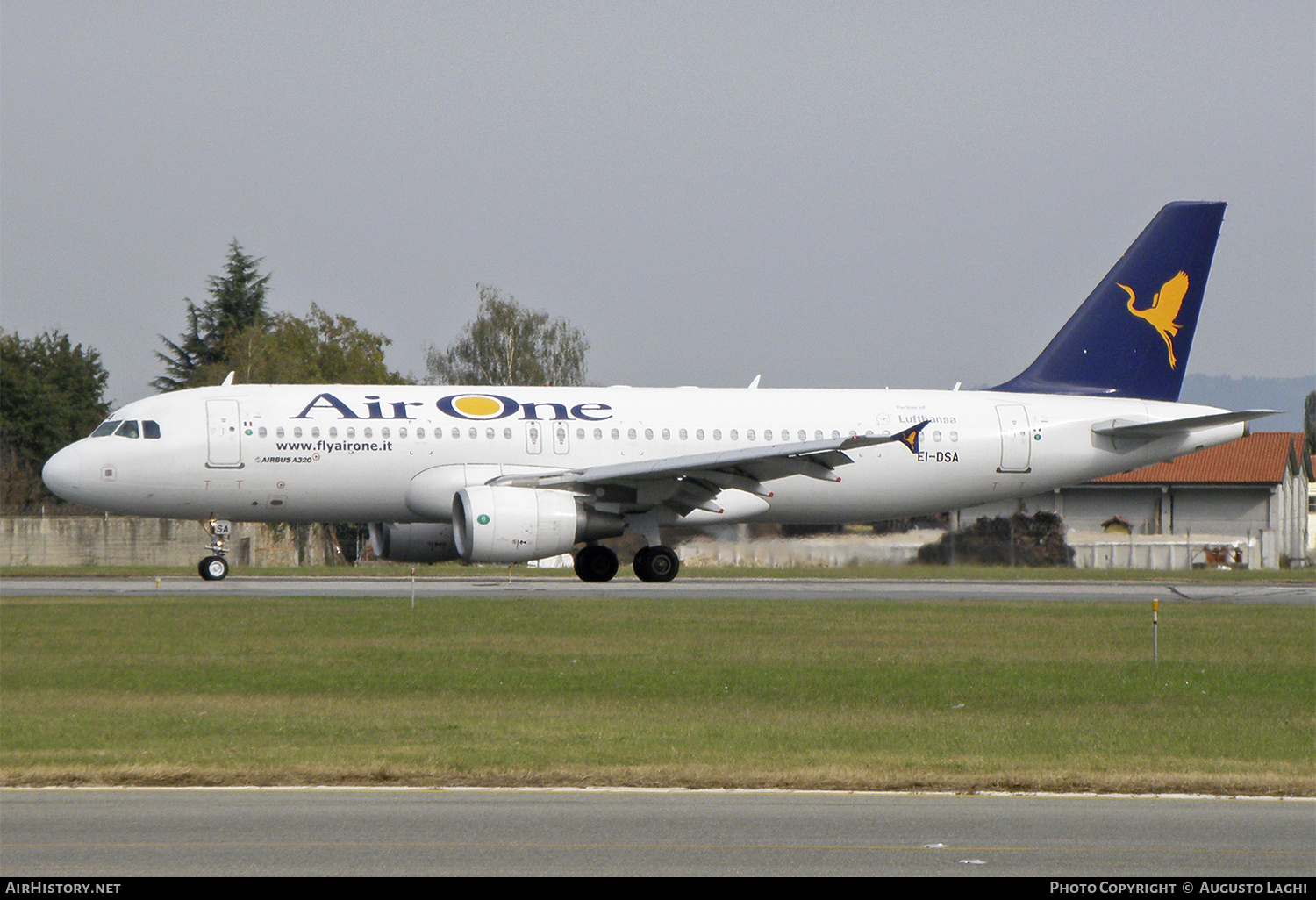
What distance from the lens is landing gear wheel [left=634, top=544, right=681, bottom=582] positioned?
3055 centimetres

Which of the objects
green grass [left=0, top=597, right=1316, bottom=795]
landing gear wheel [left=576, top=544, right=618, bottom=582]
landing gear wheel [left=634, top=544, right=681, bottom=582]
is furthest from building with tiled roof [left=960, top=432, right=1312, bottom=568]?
green grass [left=0, top=597, right=1316, bottom=795]

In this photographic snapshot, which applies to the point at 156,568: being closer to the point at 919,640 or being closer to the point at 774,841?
the point at 919,640

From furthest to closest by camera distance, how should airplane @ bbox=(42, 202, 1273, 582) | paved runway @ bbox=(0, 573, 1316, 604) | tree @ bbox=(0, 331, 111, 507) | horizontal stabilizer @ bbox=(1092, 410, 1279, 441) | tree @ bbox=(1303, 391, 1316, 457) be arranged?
tree @ bbox=(1303, 391, 1316, 457) → tree @ bbox=(0, 331, 111, 507) → horizontal stabilizer @ bbox=(1092, 410, 1279, 441) → airplane @ bbox=(42, 202, 1273, 582) → paved runway @ bbox=(0, 573, 1316, 604)

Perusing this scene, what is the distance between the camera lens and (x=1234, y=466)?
5353cm

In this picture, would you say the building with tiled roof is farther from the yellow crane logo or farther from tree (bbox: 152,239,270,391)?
tree (bbox: 152,239,270,391)

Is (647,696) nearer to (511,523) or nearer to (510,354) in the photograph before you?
(511,523)

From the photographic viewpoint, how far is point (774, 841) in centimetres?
835

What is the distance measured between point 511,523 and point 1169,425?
14.7 metres

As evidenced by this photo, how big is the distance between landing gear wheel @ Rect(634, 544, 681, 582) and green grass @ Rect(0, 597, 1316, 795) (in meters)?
6.74

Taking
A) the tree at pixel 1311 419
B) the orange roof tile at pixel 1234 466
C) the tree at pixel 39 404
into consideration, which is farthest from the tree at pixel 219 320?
the tree at pixel 1311 419

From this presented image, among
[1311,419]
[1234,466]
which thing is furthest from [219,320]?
[1311,419]
